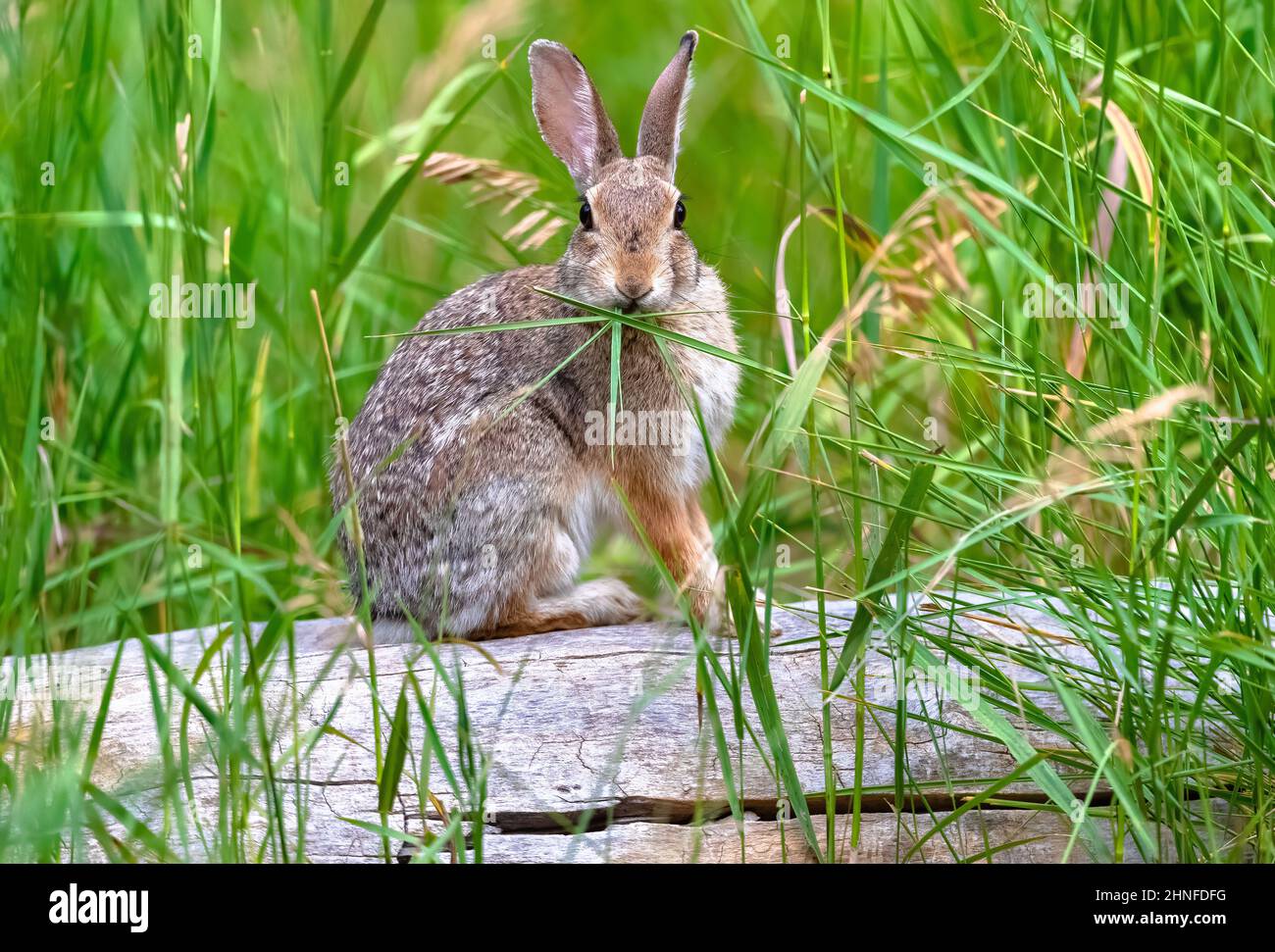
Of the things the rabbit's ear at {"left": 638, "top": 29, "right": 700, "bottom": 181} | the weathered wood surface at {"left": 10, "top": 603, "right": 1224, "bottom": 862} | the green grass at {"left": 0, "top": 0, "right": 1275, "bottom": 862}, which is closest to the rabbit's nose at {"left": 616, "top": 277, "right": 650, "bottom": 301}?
the green grass at {"left": 0, "top": 0, "right": 1275, "bottom": 862}

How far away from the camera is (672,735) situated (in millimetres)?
3869

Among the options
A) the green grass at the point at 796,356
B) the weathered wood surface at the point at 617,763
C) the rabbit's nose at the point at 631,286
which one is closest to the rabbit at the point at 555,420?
the rabbit's nose at the point at 631,286

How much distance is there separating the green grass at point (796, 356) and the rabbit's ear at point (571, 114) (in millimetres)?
216

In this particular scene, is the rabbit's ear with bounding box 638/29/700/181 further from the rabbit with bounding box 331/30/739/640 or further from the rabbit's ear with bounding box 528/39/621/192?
Answer: the rabbit's ear with bounding box 528/39/621/192

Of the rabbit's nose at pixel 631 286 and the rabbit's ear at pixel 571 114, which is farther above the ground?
the rabbit's ear at pixel 571 114

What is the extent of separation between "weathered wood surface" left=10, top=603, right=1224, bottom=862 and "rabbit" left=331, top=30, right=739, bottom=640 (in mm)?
411

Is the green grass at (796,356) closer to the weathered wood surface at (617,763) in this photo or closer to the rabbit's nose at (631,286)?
the weathered wood surface at (617,763)

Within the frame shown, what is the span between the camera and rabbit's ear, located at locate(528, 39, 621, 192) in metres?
4.62

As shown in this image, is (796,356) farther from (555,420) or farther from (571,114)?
(571,114)

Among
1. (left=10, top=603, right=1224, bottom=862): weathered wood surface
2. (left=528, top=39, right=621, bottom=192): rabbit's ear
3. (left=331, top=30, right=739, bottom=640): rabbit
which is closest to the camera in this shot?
(left=10, top=603, right=1224, bottom=862): weathered wood surface

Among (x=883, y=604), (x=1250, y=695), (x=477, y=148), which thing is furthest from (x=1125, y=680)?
(x=477, y=148)

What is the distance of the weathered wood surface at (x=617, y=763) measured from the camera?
137 inches

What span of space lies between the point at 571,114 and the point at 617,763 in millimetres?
2381

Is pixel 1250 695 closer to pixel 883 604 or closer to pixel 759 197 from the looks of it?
pixel 883 604
